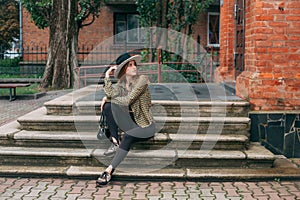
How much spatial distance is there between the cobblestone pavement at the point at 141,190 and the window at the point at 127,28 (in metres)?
19.8

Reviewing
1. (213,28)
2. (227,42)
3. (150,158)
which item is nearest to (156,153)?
(150,158)

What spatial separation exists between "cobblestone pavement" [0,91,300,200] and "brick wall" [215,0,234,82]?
5239mm

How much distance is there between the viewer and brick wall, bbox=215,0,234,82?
34.2 feet

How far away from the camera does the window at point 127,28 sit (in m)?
25.1

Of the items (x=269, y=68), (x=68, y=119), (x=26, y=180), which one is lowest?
(x=26, y=180)

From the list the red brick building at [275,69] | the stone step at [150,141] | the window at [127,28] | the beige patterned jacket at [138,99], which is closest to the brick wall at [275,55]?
the red brick building at [275,69]

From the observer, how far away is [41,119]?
6785 millimetres

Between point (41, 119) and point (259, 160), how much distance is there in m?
3.16

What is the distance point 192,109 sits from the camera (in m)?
7.02

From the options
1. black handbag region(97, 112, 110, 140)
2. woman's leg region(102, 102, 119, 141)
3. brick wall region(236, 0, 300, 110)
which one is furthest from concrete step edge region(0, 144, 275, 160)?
brick wall region(236, 0, 300, 110)

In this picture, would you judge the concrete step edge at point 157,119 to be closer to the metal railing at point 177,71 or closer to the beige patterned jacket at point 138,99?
the beige patterned jacket at point 138,99

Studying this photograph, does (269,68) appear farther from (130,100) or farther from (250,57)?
(130,100)

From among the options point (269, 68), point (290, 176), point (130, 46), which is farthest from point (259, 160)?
point (130, 46)

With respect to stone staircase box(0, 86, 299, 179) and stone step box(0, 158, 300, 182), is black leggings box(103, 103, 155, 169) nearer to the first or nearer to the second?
stone staircase box(0, 86, 299, 179)
